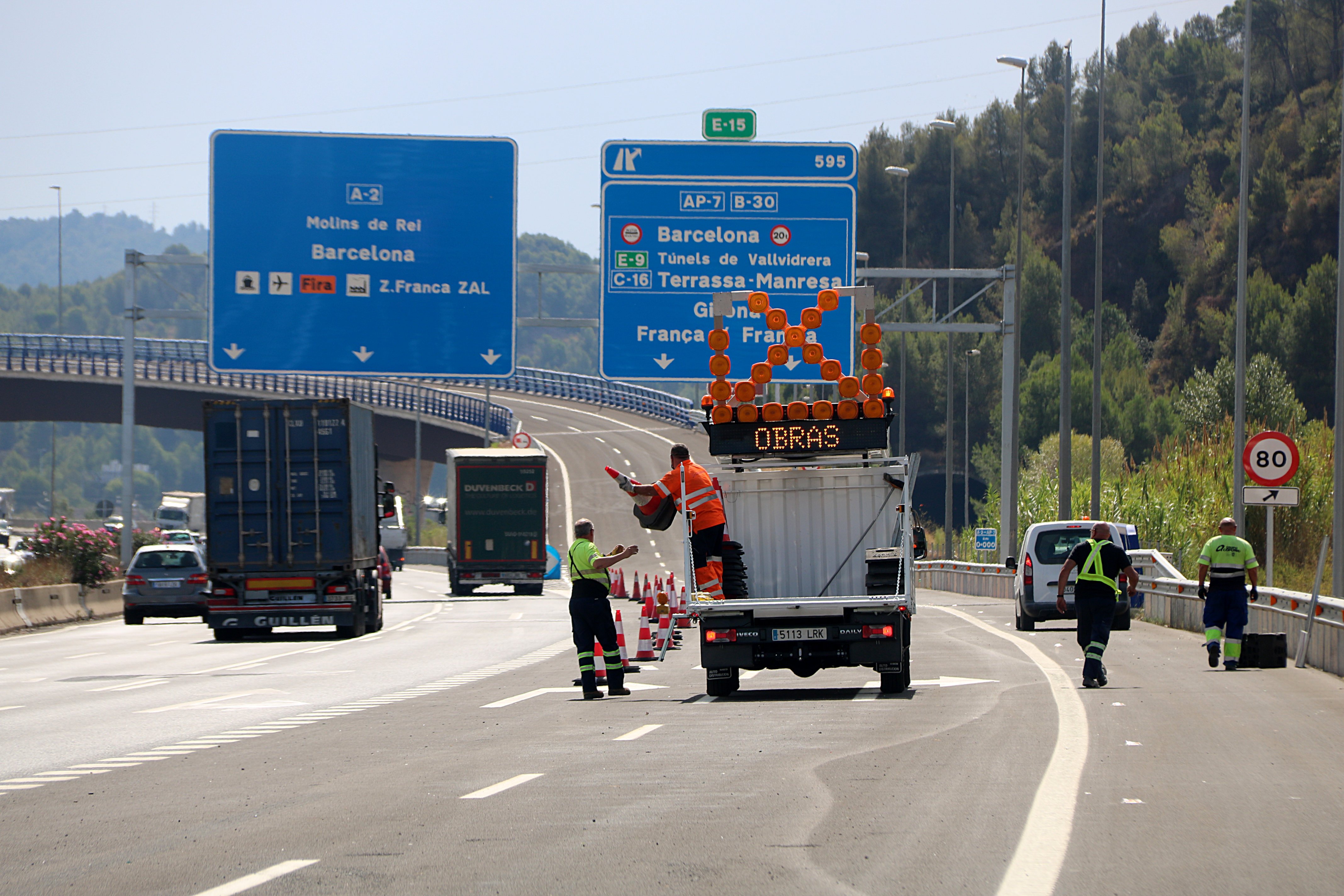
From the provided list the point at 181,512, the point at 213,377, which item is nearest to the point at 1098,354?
the point at 213,377

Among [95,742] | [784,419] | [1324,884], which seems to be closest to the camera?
[1324,884]

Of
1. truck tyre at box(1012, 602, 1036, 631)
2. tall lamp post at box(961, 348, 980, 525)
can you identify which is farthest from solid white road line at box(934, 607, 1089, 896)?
tall lamp post at box(961, 348, 980, 525)

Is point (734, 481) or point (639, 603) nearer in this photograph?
point (734, 481)

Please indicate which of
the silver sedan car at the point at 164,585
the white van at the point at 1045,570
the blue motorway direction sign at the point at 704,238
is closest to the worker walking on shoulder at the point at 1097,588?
the white van at the point at 1045,570

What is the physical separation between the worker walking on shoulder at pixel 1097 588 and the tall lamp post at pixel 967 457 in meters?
42.7

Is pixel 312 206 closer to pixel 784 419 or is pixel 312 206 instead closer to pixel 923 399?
pixel 784 419

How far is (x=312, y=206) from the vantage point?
30.4 m

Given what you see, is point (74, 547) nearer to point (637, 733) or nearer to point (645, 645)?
point (645, 645)

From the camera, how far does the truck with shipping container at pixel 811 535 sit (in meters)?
16.0

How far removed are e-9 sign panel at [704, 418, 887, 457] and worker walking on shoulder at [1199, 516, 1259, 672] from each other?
164 inches

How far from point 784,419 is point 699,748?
6.07 meters

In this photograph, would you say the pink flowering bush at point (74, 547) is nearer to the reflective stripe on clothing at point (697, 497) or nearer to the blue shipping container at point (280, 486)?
the blue shipping container at point (280, 486)

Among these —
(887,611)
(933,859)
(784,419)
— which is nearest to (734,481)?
(784,419)

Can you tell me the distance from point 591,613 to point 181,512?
9689 centimetres
